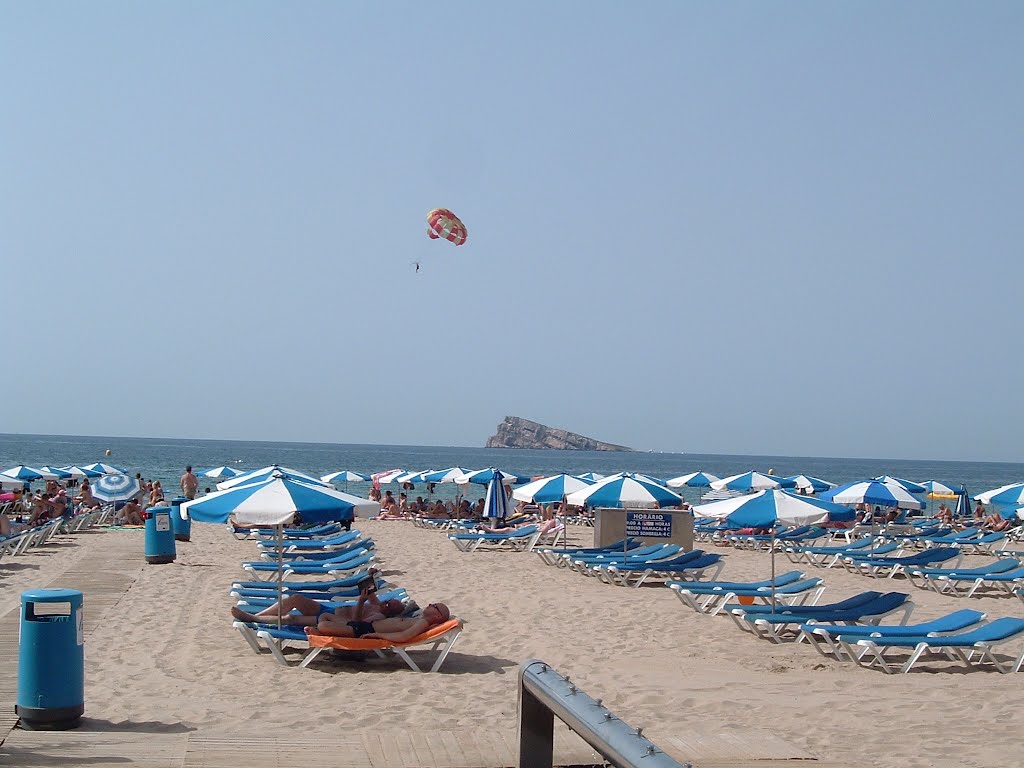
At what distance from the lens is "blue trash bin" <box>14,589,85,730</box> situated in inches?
216

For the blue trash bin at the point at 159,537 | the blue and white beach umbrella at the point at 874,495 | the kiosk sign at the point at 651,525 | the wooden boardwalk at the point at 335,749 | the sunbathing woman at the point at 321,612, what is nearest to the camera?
the wooden boardwalk at the point at 335,749

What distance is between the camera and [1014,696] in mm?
7383

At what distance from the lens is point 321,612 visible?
9180 mm

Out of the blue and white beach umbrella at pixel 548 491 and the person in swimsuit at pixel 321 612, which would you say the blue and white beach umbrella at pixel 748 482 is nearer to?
the blue and white beach umbrella at pixel 548 491

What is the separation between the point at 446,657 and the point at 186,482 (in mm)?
17473

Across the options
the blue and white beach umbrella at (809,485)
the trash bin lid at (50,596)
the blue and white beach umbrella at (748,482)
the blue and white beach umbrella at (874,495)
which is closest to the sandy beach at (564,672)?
the trash bin lid at (50,596)

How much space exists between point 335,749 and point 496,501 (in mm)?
17361

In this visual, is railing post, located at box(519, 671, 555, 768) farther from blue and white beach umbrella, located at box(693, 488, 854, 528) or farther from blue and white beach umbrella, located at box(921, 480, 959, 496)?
blue and white beach umbrella, located at box(921, 480, 959, 496)

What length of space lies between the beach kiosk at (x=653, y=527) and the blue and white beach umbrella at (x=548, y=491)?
590 mm

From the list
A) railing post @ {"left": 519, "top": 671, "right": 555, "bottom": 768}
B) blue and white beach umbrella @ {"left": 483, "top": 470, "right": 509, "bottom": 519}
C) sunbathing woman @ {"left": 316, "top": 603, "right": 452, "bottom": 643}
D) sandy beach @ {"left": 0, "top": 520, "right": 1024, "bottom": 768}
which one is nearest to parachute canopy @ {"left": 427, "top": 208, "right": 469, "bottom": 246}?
blue and white beach umbrella @ {"left": 483, "top": 470, "right": 509, "bottom": 519}

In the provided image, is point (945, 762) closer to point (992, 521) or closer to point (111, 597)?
point (111, 597)

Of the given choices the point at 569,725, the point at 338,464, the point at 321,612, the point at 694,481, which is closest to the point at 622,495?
the point at 321,612

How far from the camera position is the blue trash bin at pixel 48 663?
18.0ft

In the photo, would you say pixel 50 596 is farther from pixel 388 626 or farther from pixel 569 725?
pixel 569 725
